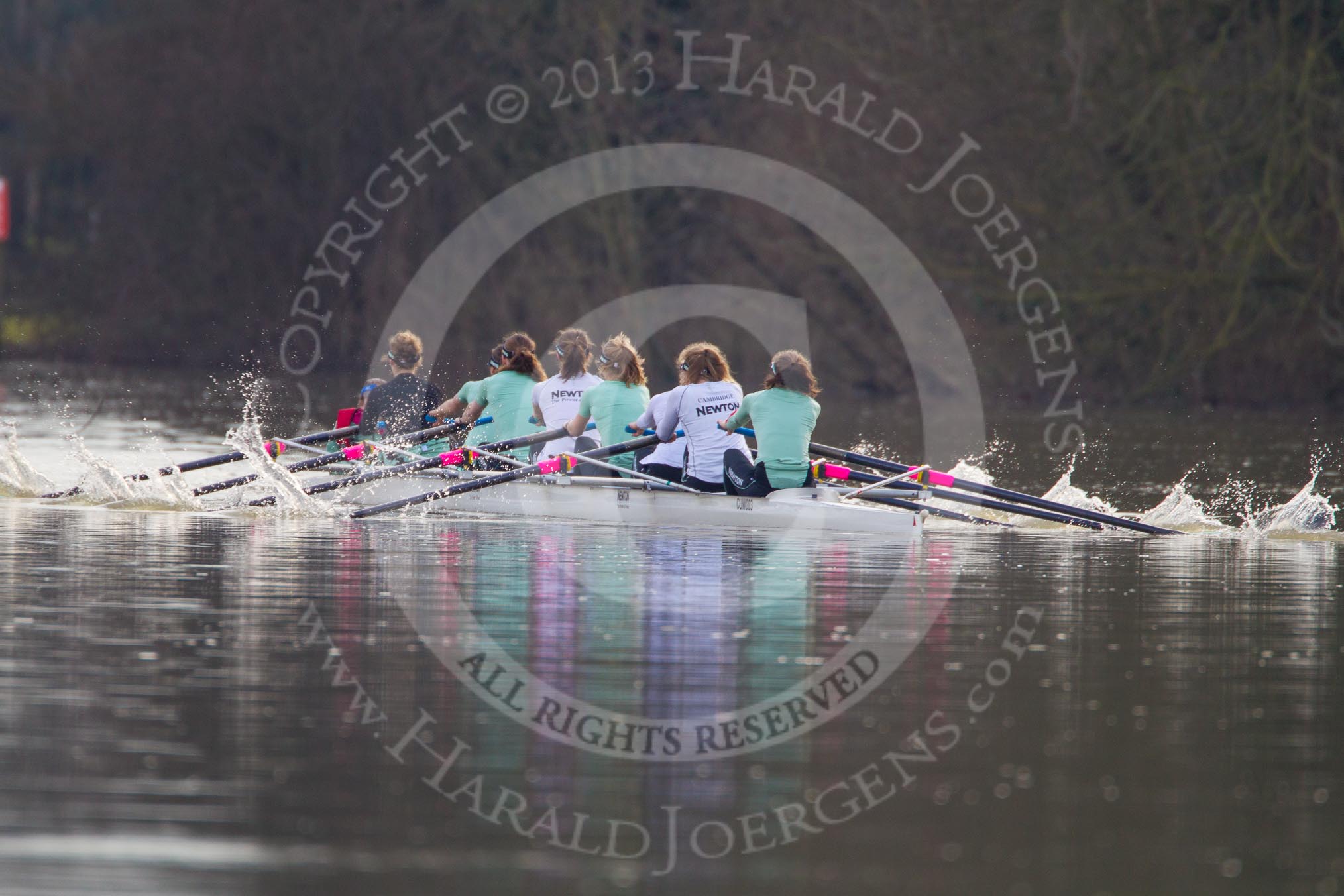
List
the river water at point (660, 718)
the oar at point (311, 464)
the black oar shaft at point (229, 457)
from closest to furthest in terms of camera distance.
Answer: the river water at point (660, 718), the oar at point (311, 464), the black oar shaft at point (229, 457)

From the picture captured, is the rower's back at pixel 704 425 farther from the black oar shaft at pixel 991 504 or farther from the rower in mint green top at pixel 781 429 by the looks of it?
the black oar shaft at pixel 991 504

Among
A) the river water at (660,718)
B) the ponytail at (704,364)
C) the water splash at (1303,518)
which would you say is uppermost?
the ponytail at (704,364)

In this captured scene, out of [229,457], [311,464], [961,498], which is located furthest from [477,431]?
[961,498]

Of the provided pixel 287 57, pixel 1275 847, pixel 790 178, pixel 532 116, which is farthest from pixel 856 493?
pixel 287 57

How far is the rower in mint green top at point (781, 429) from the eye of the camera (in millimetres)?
13516

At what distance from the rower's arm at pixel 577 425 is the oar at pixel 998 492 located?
1322 mm

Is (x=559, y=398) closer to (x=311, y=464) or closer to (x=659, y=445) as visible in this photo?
(x=659, y=445)

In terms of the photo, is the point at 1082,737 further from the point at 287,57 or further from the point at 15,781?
the point at 287,57

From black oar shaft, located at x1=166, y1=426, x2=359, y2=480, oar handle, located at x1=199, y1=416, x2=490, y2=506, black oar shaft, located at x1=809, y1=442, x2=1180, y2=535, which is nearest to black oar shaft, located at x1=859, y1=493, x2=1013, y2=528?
black oar shaft, located at x1=809, y1=442, x2=1180, y2=535

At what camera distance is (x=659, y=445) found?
1470 centimetres

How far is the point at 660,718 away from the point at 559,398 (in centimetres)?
887

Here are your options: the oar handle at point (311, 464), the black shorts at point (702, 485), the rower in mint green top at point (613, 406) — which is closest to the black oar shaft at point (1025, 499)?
the black shorts at point (702, 485)

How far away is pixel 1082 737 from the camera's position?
22.4 ft

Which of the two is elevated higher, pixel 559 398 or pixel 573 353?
pixel 573 353
